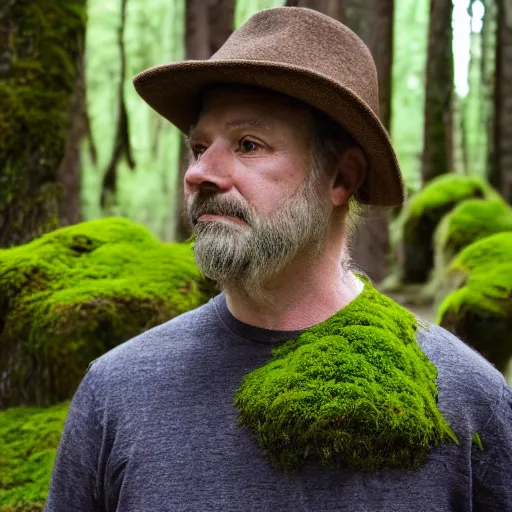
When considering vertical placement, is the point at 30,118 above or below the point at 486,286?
above

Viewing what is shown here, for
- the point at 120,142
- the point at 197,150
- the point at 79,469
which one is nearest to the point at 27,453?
the point at 79,469

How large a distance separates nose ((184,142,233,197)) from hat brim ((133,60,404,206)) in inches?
7.6

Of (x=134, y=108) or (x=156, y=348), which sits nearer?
(x=156, y=348)

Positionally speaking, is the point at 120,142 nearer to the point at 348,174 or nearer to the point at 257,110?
the point at 348,174

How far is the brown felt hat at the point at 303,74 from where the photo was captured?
179cm

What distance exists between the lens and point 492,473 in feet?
5.73

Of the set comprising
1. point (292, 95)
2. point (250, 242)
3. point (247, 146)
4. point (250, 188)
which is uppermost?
point (292, 95)

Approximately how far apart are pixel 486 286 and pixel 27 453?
110 inches

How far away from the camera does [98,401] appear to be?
1.86m

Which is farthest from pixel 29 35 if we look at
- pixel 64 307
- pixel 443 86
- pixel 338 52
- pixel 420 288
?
Result: pixel 443 86

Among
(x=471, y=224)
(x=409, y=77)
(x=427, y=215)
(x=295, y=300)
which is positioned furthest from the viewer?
(x=409, y=77)

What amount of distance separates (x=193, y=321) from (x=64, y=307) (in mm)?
1215

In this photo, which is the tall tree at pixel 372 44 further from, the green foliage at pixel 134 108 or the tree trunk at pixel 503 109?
the green foliage at pixel 134 108

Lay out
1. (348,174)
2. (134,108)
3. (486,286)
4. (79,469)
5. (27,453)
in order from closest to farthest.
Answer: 1. (79,469)
2. (348,174)
3. (27,453)
4. (486,286)
5. (134,108)
